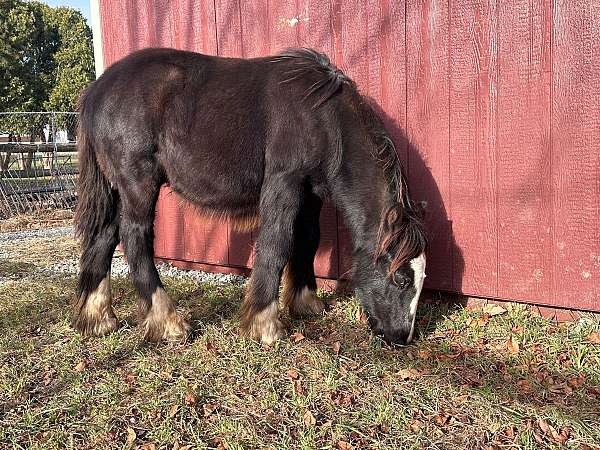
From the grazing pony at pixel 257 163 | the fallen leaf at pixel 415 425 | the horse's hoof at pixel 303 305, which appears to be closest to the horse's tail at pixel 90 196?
the grazing pony at pixel 257 163

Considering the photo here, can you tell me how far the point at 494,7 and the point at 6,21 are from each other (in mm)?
33356

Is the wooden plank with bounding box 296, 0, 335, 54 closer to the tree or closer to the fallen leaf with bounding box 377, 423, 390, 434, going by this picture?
the fallen leaf with bounding box 377, 423, 390, 434

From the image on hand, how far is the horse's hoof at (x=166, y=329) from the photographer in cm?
373

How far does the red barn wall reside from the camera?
12.1 ft

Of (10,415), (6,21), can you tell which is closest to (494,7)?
(10,415)

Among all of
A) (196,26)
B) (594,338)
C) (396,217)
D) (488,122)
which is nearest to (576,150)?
(488,122)

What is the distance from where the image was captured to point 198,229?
19.2 feet

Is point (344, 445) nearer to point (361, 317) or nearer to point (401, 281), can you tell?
point (401, 281)

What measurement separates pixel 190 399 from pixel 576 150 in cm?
315

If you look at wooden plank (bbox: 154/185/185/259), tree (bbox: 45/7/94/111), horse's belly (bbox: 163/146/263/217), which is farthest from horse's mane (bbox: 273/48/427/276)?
tree (bbox: 45/7/94/111)

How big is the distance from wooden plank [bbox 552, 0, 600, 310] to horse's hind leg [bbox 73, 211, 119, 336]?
348cm

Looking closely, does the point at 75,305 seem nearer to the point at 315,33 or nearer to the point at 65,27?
the point at 315,33

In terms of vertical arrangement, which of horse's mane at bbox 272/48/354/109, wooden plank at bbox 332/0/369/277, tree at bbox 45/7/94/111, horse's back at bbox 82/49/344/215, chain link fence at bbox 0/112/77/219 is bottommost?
chain link fence at bbox 0/112/77/219

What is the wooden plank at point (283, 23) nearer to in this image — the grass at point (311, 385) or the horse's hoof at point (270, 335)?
the grass at point (311, 385)
